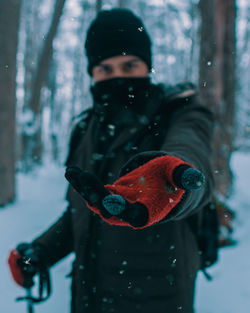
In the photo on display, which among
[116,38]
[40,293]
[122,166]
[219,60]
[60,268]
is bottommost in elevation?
[60,268]

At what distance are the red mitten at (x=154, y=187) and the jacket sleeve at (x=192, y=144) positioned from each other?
0.07m

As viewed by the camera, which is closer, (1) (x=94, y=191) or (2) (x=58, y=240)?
(1) (x=94, y=191)

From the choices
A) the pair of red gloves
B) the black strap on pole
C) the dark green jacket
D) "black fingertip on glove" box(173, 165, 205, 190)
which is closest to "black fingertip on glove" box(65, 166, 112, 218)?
the pair of red gloves

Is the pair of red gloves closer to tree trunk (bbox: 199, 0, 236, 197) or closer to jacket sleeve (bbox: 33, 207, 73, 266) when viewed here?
jacket sleeve (bbox: 33, 207, 73, 266)

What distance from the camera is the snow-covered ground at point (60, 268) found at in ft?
7.60

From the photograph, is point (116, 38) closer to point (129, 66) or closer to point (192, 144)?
point (129, 66)

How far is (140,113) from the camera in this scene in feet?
4.25

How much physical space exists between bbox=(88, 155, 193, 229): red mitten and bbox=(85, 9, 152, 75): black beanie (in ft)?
3.08

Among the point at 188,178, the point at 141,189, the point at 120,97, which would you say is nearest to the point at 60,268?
the point at 120,97

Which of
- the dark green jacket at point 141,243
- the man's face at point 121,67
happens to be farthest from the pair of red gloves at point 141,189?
the man's face at point 121,67

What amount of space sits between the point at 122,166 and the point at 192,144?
0.29m

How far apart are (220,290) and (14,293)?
2.14 meters

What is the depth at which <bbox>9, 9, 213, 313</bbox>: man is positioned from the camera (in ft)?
3.89

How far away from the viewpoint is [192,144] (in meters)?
1.01
